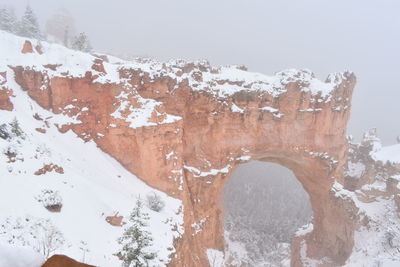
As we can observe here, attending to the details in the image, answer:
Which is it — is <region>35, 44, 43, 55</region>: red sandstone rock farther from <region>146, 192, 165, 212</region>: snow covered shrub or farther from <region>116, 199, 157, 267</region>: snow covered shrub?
<region>116, 199, 157, 267</region>: snow covered shrub

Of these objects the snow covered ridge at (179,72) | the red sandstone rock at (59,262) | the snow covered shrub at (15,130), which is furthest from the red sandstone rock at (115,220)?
the red sandstone rock at (59,262)

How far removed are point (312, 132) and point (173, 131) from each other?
521 inches

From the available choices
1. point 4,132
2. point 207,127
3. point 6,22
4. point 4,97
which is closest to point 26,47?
point 4,97

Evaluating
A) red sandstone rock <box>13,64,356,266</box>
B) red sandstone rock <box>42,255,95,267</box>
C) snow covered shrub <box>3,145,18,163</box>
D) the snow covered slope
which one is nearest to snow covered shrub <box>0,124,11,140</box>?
the snow covered slope

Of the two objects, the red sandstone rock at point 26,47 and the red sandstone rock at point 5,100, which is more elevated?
the red sandstone rock at point 26,47

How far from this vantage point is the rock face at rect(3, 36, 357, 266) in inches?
835

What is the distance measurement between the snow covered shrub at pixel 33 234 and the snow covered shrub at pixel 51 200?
1035 millimetres

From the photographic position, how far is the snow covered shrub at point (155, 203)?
19.1 meters

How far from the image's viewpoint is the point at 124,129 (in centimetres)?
2116

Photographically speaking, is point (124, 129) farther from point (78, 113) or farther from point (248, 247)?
point (248, 247)

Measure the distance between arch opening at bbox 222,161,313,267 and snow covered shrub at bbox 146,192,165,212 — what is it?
12916 millimetres

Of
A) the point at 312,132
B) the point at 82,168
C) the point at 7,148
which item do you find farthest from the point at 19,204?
the point at 312,132

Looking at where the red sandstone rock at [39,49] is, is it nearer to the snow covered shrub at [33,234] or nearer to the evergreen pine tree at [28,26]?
the snow covered shrub at [33,234]

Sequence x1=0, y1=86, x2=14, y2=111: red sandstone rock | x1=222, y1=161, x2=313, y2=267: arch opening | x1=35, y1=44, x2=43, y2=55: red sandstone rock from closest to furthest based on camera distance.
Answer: x1=0, y1=86, x2=14, y2=111: red sandstone rock, x1=35, y1=44, x2=43, y2=55: red sandstone rock, x1=222, y1=161, x2=313, y2=267: arch opening
